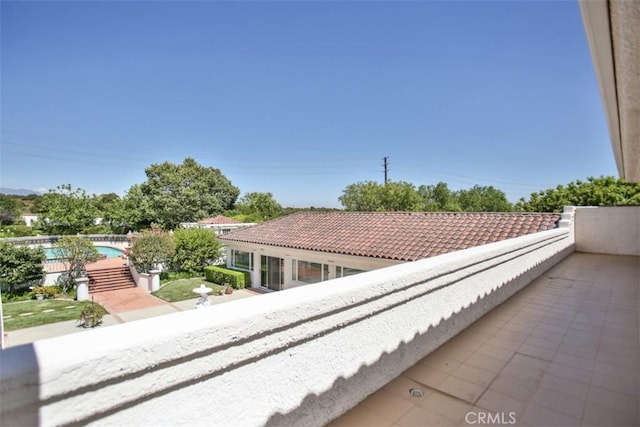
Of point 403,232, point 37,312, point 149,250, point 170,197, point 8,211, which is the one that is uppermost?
point 170,197

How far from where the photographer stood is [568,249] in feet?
39.8

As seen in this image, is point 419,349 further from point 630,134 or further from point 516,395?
point 630,134

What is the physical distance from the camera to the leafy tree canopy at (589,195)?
83.9 feet

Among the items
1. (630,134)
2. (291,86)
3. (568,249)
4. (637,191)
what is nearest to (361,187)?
(291,86)

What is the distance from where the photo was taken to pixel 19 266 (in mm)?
18047

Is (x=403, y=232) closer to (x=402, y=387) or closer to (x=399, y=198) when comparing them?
(x=402, y=387)

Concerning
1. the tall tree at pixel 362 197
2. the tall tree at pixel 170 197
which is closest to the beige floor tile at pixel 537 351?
the tall tree at pixel 170 197

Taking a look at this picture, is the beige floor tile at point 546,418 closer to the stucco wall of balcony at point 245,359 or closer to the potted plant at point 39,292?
the stucco wall of balcony at point 245,359

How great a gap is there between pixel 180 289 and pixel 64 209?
21.0 meters

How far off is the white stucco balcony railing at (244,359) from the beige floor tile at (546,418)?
1.06 metres

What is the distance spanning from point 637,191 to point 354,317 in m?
36.1

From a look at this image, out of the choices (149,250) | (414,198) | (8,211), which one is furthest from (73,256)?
(8,211)

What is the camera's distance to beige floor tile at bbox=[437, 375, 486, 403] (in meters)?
2.86

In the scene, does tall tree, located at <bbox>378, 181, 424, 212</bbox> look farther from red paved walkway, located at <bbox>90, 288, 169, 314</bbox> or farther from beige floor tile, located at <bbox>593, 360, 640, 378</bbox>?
beige floor tile, located at <bbox>593, 360, 640, 378</bbox>
